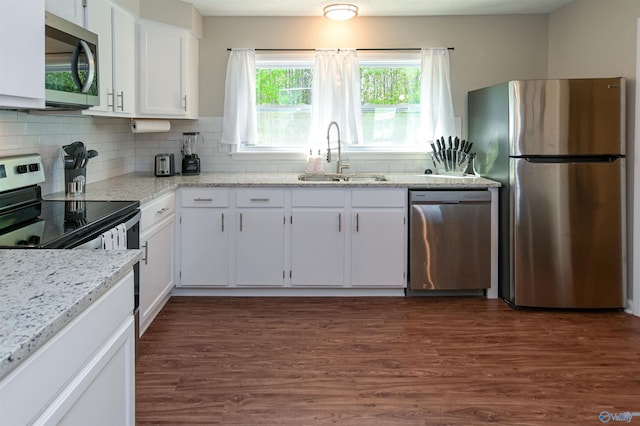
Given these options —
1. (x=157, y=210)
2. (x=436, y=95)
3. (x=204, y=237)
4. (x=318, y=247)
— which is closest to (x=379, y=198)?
(x=318, y=247)

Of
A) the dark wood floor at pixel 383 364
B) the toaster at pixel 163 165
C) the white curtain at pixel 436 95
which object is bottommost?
the dark wood floor at pixel 383 364

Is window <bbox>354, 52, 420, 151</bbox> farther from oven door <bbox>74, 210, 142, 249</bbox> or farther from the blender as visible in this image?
oven door <bbox>74, 210, 142, 249</bbox>

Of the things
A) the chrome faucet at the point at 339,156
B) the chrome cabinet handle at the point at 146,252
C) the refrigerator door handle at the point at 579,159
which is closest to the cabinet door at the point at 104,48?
the chrome cabinet handle at the point at 146,252

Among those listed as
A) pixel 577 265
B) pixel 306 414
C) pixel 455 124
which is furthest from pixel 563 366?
pixel 455 124

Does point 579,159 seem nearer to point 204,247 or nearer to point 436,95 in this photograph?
point 436,95

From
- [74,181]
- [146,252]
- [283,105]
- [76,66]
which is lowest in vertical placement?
[146,252]

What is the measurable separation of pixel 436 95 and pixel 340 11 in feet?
3.61

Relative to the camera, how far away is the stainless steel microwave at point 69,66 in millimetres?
2371

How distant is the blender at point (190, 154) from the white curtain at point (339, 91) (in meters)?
1.05

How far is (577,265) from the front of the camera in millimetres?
3820

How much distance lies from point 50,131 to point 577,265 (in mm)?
3559

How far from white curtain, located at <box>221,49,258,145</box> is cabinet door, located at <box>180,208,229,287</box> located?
2.94 feet

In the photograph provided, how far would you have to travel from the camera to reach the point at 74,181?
3.28 metres

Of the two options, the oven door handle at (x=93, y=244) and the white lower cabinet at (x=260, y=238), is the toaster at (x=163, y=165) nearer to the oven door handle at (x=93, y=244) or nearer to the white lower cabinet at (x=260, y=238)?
the white lower cabinet at (x=260, y=238)
